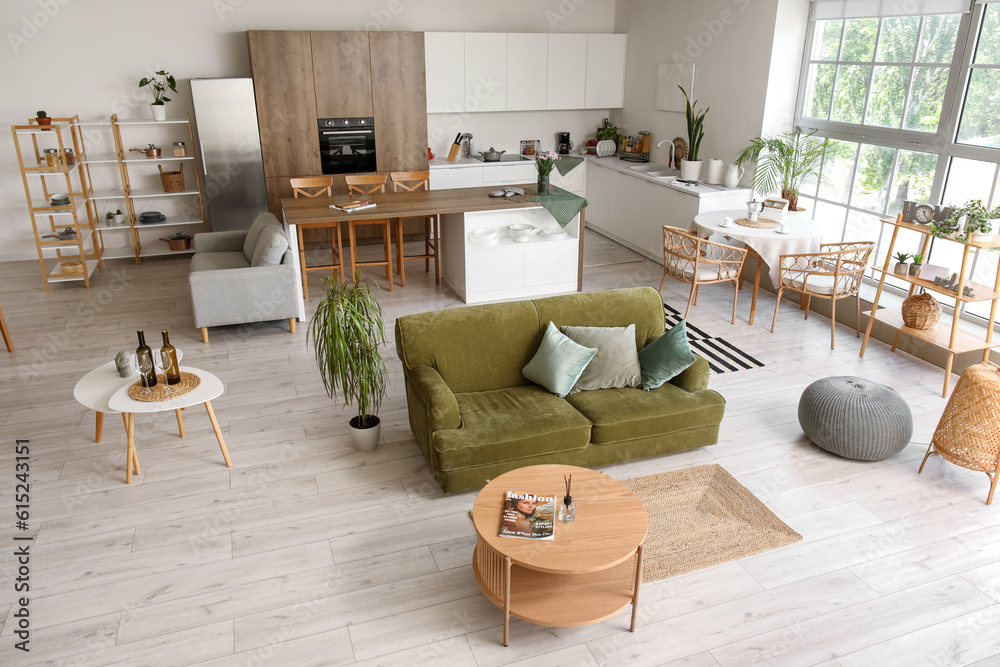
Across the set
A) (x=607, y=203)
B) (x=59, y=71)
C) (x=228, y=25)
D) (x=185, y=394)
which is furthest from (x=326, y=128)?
(x=185, y=394)

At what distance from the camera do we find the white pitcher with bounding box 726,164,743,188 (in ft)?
23.7

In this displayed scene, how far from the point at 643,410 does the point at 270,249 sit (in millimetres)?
3384

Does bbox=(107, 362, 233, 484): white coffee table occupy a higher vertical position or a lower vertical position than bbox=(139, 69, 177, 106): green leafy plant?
lower

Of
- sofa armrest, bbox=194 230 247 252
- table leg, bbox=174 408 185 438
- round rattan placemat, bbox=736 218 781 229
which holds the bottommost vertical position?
table leg, bbox=174 408 185 438

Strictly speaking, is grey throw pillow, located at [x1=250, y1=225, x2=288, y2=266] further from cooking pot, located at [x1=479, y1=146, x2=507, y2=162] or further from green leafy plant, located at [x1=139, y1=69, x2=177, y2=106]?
cooking pot, located at [x1=479, y1=146, x2=507, y2=162]

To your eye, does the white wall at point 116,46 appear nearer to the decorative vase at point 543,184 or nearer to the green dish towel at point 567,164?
the green dish towel at point 567,164

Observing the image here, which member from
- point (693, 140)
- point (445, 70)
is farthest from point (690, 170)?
point (445, 70)

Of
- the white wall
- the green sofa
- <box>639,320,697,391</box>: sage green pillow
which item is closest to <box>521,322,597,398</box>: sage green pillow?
the green sofa

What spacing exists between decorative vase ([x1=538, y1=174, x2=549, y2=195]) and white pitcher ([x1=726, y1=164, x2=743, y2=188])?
78.2 inches

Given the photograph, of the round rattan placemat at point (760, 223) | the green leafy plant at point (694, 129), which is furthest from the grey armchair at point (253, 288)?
the green leafy plant at point (694, 129)

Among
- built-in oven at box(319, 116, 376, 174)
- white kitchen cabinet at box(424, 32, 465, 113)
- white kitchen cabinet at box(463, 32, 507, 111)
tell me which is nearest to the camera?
built-in oven at box(319, 116, 376, 174)

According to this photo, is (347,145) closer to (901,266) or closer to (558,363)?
(558,363)

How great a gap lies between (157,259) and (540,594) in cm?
680

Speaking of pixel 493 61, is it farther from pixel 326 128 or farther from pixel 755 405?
pixel 755 405
